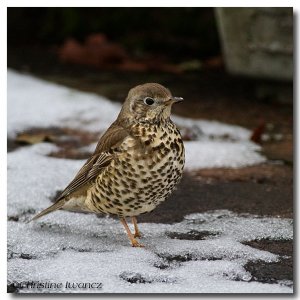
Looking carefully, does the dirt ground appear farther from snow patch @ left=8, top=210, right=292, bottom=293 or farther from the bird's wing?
the bird's wing

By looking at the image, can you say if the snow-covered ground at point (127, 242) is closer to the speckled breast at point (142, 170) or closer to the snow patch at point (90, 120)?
the snow patch at point (90, 120)

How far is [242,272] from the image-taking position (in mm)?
3965

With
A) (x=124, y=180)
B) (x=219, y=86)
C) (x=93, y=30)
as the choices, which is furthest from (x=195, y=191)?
(x=93, y=30)

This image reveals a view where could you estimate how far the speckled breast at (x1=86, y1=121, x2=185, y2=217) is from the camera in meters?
4.21

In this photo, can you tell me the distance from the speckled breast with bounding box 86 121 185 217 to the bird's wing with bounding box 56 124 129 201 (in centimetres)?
5

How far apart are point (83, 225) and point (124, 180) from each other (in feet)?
2.42

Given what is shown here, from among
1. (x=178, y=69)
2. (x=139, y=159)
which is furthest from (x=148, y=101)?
(x=178, y=69)

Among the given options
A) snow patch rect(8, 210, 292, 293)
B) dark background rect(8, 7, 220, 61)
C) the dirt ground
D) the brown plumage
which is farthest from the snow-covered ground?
dark background rect(8, 7, 220, 61)

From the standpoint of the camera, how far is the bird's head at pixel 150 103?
4.33 meters

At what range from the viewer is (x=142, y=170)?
4.21 meters

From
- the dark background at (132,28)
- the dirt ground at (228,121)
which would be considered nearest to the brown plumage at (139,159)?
the dirt ground at (228,121)

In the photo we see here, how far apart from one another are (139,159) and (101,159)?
300mm

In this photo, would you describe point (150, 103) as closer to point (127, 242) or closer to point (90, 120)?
point (127, 242)
